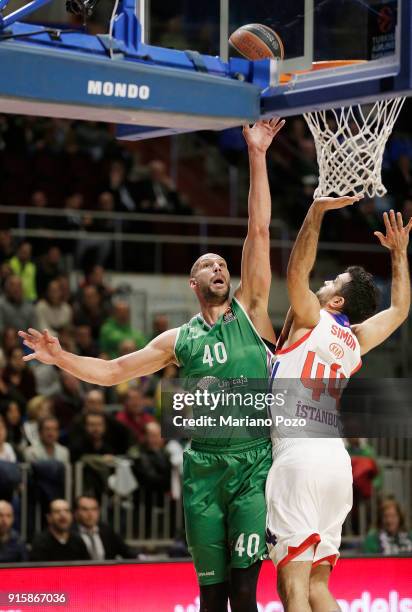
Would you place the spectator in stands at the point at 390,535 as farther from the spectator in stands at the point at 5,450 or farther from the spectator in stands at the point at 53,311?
the spectator in stands at the point at 53,311

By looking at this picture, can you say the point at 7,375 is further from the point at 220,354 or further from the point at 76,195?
the point at 220,354

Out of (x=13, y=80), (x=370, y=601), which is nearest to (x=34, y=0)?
(x=13, y=80)

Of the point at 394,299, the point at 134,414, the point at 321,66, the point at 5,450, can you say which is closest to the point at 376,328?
the point at 394,299

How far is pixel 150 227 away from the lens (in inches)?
599

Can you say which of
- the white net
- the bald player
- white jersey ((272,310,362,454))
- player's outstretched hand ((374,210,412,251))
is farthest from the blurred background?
white jersey ((272,310,362,454))

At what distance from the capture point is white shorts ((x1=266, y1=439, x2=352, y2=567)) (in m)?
6.05

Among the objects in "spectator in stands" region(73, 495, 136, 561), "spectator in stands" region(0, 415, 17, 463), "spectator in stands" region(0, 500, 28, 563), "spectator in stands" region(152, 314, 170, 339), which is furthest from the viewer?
"spectator in stands" region(152, 314, 170, 339)

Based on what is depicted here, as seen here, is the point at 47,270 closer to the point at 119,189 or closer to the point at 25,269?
the point at 25,269

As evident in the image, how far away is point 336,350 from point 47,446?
4916 mm

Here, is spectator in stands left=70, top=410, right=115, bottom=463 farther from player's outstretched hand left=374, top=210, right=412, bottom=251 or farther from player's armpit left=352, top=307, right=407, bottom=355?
player's outstretched hand left=374, top=210, right=412, bottom=251

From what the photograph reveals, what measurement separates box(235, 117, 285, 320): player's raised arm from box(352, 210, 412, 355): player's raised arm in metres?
0.63

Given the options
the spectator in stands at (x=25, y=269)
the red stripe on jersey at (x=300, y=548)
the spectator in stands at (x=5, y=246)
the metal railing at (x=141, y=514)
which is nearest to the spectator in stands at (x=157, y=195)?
the spectator in stands at (x=25, y=269)

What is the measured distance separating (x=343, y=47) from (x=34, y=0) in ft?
6.00

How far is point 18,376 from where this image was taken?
1191cm
